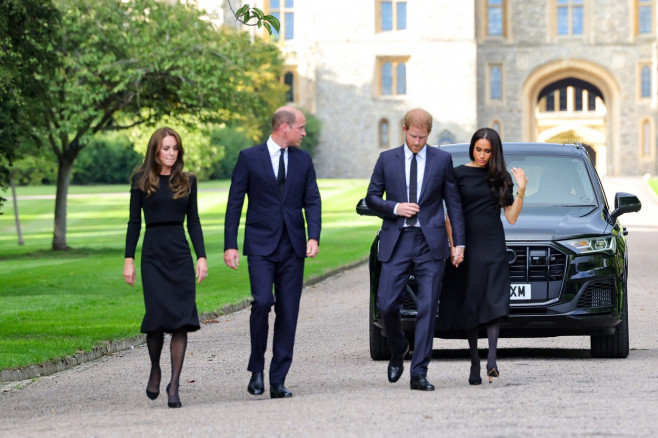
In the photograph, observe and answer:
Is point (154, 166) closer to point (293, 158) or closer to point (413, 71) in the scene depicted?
point (293, 158)

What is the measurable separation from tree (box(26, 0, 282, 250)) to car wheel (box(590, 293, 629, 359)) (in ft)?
66.2

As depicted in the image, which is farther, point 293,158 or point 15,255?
point 15,255

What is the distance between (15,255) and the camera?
3294cm

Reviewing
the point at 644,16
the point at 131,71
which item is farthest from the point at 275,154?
the point at 644,16

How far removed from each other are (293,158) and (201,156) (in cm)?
5433

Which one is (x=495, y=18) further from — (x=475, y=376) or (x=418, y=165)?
(x=475, y=376)

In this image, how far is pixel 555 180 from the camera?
11773 millimetres

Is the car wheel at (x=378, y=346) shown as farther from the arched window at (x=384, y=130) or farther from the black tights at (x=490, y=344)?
the arched window at (x=384, y=130)

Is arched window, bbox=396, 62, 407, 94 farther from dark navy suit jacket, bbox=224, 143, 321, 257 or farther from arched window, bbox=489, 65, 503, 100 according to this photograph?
dark navy suit jacket, bbox=224, 143, 321, 257

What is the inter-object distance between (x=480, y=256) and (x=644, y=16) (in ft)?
239

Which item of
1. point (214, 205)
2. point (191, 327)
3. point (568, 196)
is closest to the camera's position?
point (191, 327)

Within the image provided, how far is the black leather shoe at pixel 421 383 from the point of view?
8.68 metres

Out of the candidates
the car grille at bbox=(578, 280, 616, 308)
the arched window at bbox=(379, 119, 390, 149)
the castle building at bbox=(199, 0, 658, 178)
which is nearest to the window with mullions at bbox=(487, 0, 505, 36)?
the castle building at bbox=(199, 0, 658, 178)

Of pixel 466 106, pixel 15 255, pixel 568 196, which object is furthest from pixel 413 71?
pixel 568 196
